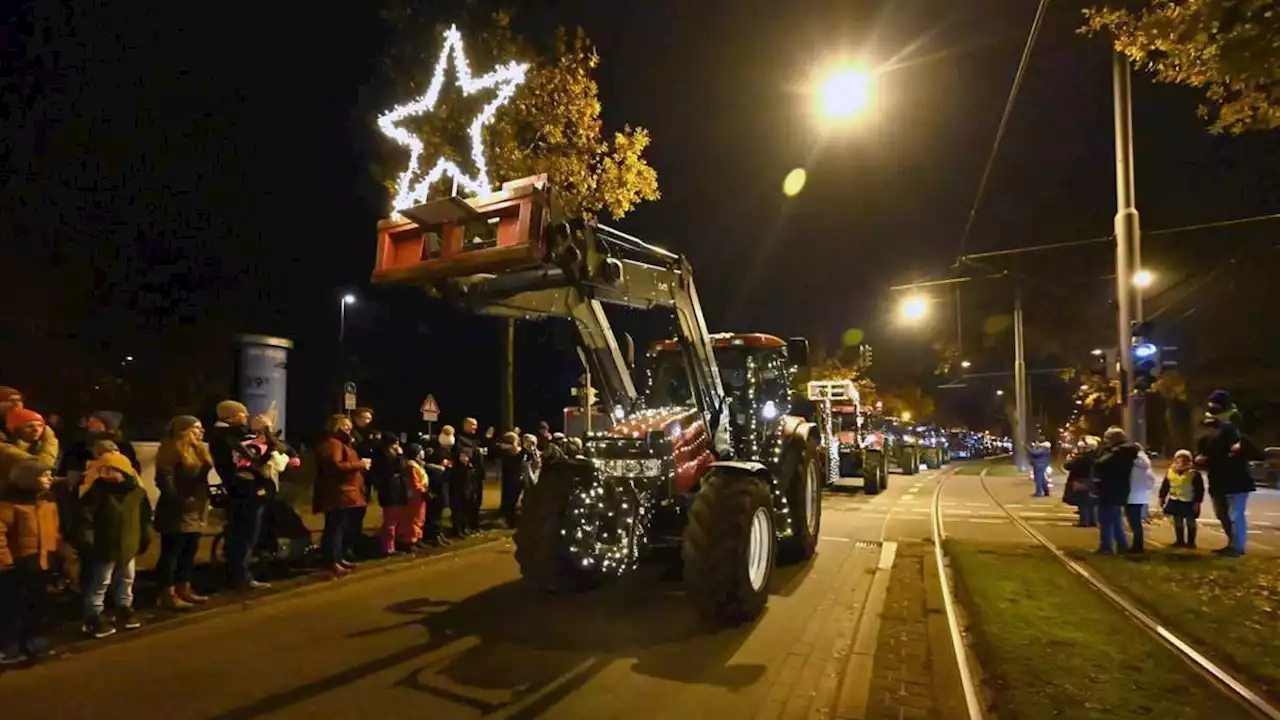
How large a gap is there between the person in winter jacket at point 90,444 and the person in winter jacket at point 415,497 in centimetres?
341

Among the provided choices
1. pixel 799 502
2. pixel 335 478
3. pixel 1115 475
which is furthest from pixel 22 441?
pixel 1115 475

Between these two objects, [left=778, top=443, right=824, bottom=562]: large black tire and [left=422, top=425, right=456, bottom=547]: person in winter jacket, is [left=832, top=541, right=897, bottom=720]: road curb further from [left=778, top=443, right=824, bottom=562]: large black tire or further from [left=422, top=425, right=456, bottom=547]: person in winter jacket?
[left=422, top=425, right=456, bottom=547]: person in winter jacket

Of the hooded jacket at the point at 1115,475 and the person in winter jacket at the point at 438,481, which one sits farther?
the person in winter jacket at the point at 438,481

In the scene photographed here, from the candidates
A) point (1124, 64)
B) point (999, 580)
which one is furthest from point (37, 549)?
point (1124, 64)

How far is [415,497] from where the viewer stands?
1216cm

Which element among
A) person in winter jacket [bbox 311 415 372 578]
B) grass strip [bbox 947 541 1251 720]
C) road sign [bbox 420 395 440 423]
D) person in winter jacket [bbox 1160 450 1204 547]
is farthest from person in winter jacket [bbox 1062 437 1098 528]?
person in winter jacket [bbox 311 415 372 578]

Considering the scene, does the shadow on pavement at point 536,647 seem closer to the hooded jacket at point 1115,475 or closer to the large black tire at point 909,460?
the hooded jacket at point 1115,475

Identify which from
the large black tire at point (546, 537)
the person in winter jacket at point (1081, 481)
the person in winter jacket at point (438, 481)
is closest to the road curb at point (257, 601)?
the person in winter jacket at point (438, 481)

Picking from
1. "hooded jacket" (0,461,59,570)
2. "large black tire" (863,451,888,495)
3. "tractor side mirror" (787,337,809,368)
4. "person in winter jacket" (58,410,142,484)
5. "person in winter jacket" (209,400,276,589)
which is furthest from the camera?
"large black tire" (863,451,888,495)

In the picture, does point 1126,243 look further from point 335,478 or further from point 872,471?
point 335,478

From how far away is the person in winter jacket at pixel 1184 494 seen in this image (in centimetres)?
1293

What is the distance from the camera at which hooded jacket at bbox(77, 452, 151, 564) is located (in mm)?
7543

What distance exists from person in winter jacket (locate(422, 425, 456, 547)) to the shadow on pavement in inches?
129

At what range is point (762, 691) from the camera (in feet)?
21.5
